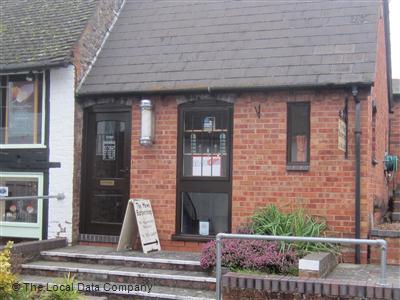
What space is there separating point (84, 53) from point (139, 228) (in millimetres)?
3731

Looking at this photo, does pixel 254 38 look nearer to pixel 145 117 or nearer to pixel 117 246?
pixel 145 117

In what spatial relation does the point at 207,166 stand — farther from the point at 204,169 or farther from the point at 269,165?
the point at 269,165

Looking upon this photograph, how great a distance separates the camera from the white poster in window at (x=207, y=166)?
10078 mm

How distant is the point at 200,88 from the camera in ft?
32.3

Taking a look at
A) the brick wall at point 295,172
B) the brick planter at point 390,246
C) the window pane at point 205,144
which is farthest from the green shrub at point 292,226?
the window pane at point 205,144

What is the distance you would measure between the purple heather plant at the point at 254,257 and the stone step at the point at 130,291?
496mm

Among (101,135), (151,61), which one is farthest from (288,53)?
(101,135)

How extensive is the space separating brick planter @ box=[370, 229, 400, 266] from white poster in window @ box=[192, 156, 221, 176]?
2.86m

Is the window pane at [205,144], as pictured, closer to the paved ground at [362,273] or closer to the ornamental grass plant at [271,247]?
the ornamental grass plant at [271,247]

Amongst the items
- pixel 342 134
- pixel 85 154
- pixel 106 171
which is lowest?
pixel 106 171

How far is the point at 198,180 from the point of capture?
397 inches

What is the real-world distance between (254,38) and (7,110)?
5125mm

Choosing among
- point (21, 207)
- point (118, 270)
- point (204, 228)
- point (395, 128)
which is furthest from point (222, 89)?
point (395, 128)

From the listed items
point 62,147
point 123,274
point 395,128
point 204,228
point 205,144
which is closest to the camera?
point 123,274
